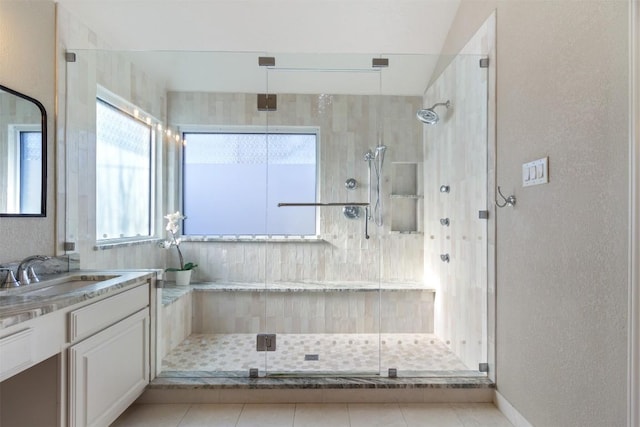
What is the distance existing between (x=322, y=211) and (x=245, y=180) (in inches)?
33.6

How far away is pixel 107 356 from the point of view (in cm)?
175

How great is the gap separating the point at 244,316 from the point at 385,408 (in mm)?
1573

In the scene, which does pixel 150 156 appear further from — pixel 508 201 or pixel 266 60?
pixel 508 201

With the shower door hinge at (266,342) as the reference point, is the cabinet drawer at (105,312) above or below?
above

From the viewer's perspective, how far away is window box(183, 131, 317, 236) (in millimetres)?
3508

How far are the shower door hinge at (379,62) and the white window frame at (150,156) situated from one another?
6.70ft

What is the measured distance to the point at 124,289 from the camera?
1920 mm

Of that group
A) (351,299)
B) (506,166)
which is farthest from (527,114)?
(351,299)

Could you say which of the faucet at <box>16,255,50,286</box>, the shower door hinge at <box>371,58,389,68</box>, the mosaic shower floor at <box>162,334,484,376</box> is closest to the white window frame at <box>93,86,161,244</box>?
the faucet at <box>16,255,50,286</box>

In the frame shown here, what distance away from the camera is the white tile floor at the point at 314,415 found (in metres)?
1.98

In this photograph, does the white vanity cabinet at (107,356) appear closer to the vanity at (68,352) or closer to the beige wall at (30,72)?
the vanity at (68,352)

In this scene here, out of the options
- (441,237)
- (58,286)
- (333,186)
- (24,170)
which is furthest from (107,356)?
(441,237)

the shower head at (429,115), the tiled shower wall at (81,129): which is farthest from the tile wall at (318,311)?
the shower head at (429,115)

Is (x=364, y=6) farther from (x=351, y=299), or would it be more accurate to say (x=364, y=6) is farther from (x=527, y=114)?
(x=351, y=299)
